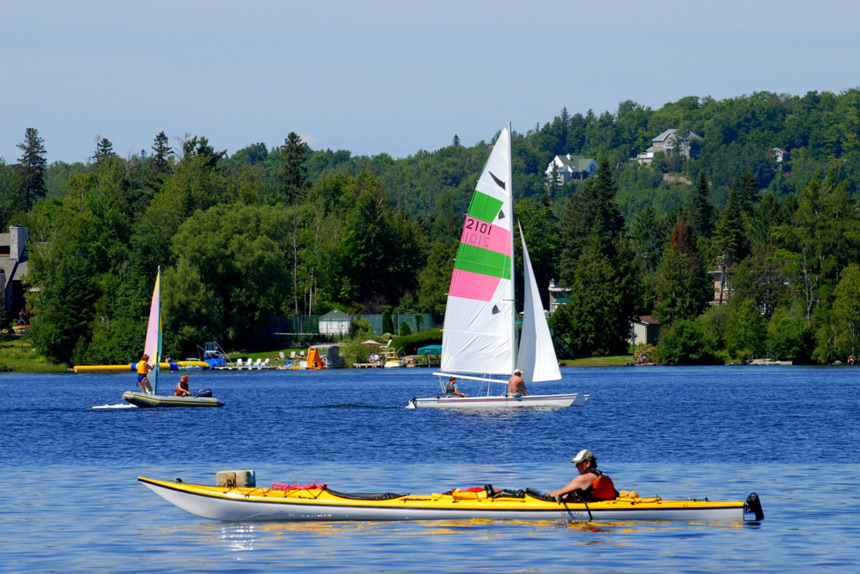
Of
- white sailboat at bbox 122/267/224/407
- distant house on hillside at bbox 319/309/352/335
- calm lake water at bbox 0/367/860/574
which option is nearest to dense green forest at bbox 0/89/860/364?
distant house on hillside at bbox 319/309/352/335

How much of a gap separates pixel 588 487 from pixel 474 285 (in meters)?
31.6

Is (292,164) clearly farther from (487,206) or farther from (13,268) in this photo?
(487,206)

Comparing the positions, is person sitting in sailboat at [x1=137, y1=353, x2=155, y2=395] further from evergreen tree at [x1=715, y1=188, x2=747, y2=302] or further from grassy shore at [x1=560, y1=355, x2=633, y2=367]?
evergreen tree at [x1=715, y1=188, x2=747, y2=302]

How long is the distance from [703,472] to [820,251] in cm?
10218

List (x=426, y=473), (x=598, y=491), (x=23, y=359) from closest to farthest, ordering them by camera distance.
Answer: (x=598, y=491) < (x=426, y=473) < (x=23, y=359)

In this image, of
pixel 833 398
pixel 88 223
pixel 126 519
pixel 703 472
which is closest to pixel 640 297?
pixel 88 223

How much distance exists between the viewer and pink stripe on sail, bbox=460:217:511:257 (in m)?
56.2

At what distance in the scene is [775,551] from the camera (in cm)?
2336

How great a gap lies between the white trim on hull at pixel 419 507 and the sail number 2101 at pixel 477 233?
102ft

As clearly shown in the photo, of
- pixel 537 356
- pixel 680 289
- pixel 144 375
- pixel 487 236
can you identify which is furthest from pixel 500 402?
pixel 680 289

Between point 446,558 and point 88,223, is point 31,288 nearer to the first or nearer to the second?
point 88,223

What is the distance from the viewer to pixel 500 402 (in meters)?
54.2

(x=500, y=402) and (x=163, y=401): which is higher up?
(x=163, y=401)

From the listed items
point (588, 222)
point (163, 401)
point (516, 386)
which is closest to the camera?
point (516, 386)
